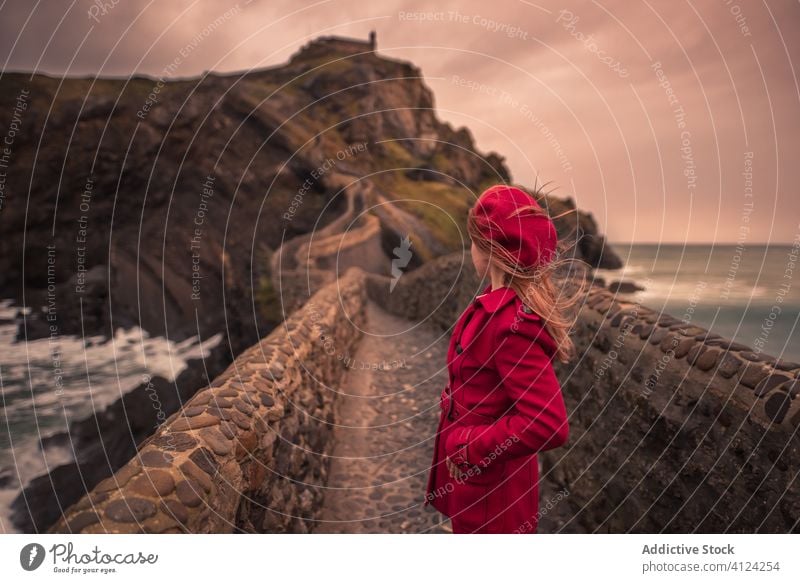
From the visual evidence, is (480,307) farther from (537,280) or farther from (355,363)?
(355,363)

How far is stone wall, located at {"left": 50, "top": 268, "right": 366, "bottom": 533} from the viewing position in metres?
2.67

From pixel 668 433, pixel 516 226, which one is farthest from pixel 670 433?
pixel 516 226

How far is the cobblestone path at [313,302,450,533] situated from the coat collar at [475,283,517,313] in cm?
353

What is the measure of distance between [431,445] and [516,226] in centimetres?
513

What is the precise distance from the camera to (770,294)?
345 cm

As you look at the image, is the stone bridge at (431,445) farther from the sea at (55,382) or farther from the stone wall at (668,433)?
the sea at (55,382)

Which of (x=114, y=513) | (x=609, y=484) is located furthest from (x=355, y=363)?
(x=114, y=513)

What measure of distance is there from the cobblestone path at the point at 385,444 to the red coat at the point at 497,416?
2.80m

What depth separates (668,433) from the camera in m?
3.77

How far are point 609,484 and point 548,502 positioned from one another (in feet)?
3.45

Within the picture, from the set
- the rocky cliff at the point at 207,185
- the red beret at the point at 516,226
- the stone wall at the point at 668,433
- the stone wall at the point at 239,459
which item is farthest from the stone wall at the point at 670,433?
the rocky cliff at the point at 207,185

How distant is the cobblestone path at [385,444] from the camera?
16.6ft

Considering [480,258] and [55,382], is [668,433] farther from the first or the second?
[55,382]

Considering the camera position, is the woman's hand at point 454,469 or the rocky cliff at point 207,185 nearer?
the woman's hand at point 454,469
